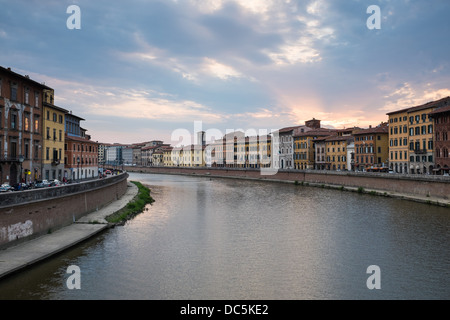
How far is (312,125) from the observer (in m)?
123

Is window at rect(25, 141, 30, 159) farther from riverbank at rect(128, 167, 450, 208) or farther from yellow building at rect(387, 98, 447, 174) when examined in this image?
yellow building at rect(387, 98, 447, 174)

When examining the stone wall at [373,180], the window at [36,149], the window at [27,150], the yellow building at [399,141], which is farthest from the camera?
the yellow building at [399,141]

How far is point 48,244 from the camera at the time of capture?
2228 centimetres

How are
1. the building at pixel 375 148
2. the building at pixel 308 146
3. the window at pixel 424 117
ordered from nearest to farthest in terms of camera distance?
1. the window at pixel 424 117
2. the building at pixel 375 148
3. the building at pixel 308 146

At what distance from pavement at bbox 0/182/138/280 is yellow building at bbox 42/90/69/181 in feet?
55.1

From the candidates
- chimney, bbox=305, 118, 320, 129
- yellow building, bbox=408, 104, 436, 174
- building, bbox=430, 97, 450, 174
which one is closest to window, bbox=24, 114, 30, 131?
building, bbox=430, 97, 450, 174

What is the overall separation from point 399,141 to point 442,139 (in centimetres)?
1597

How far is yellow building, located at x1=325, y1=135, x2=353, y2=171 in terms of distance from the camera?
9250cm

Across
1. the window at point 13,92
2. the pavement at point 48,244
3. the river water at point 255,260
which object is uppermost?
the window at point 13,92

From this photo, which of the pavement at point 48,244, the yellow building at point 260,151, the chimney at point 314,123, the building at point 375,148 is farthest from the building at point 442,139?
the yellow building at point 260,151

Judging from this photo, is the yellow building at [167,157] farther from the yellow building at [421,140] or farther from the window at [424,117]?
the window at [424,117]

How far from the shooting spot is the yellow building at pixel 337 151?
303ft

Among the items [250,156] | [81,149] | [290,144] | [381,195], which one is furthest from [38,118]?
[250,156]

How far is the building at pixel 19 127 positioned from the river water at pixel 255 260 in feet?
46.3
